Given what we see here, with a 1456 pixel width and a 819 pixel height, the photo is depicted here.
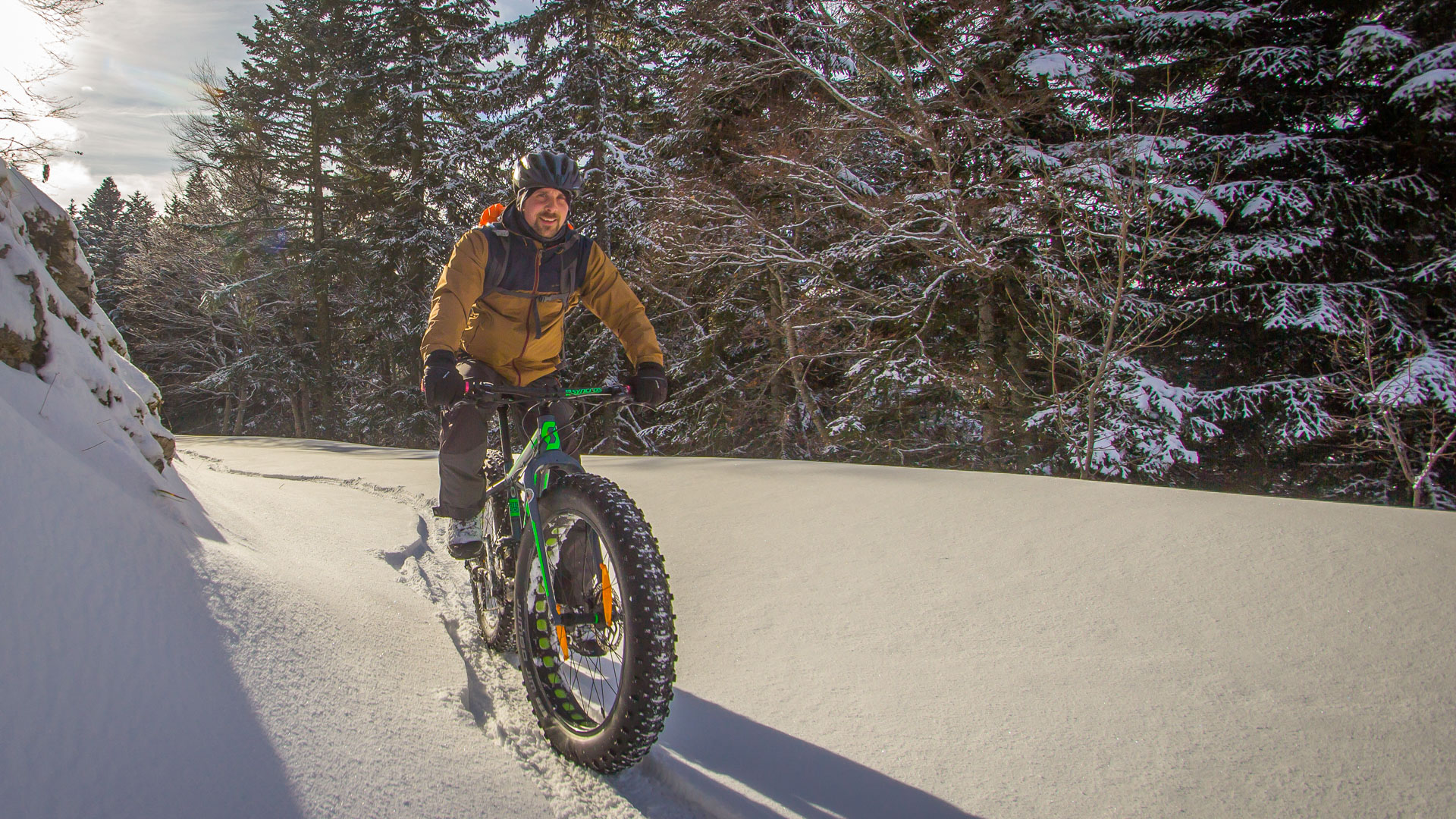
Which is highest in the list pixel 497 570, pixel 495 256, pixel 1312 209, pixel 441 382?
pixel 1312 209

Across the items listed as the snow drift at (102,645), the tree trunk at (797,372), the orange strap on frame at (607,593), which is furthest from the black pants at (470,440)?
the tree trunk at (797,372)

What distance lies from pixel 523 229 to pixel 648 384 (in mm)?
745

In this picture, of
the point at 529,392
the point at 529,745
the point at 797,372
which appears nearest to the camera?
the point at 529,745

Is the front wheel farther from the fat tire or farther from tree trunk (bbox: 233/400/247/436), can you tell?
tree trunk (bbox: 233/400/247/436)

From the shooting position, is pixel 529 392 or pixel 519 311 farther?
pixel 519 311

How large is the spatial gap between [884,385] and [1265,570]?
333 inches

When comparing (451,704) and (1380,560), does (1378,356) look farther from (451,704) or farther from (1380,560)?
(451,704)

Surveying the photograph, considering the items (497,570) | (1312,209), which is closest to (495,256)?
(497,570)

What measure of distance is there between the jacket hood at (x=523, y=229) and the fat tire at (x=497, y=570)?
83 centimetres

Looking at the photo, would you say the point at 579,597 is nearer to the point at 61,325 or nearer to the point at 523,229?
the point at 523,229

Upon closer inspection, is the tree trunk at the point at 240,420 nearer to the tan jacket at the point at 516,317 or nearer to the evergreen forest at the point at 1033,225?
the evergreen forest at the point at 1033,225

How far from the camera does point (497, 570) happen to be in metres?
2.44

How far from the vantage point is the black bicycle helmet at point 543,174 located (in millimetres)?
2393

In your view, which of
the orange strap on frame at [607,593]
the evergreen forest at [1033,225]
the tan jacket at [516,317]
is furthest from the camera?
the evergreen forest at [1033,225]
